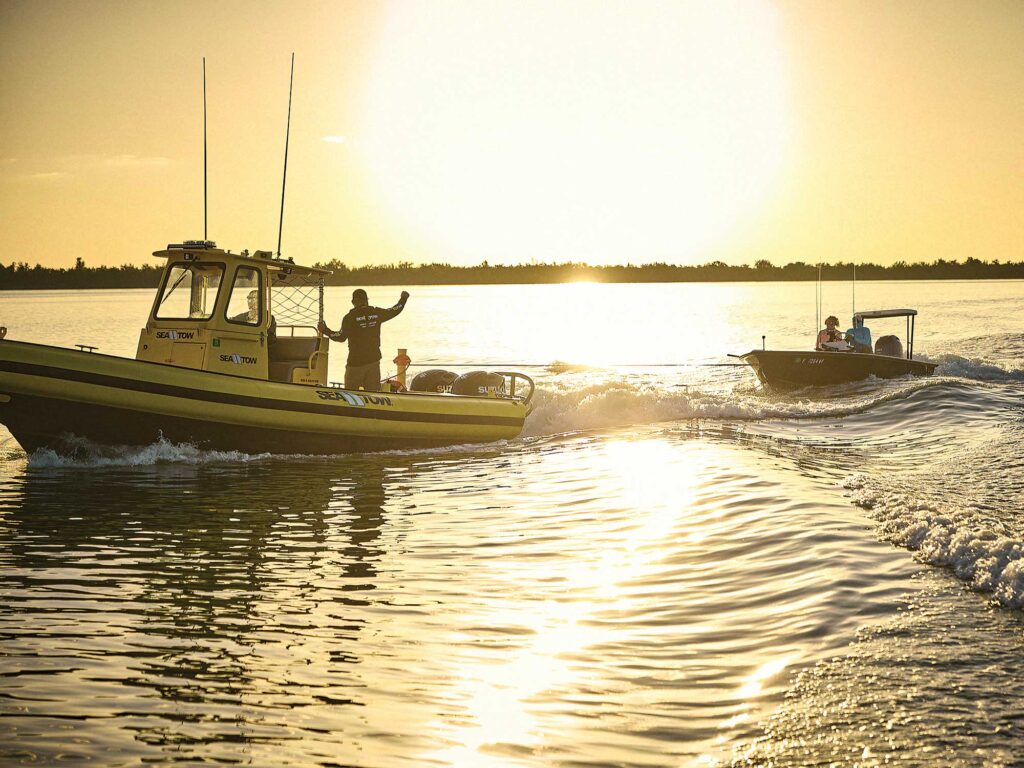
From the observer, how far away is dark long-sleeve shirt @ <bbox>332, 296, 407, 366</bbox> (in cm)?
1603

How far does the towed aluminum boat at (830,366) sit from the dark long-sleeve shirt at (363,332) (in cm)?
1202

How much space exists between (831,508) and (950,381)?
15.2m

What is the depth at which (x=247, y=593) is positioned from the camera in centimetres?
730

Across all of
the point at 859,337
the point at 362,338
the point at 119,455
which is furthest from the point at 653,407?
the point at 119,455

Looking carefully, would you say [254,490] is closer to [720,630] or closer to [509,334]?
[720,630]

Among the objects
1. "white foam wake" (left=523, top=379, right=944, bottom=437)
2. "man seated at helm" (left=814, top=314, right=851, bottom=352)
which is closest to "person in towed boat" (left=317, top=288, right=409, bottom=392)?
"white foam wake" (left=523, top=379, right=944, bottom=437)

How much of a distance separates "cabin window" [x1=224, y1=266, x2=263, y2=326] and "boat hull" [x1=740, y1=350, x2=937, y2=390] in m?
14.0

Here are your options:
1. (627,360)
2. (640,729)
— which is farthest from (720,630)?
(627,360)

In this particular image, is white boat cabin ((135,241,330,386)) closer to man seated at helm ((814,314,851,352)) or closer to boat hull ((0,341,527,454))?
boat hull ((0,341,527,454))

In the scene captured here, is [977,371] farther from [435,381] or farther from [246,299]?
[246,299]

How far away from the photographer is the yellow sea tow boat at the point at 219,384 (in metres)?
13.7

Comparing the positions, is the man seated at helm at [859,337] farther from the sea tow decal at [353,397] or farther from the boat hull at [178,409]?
the sea tow decal at [353,397]

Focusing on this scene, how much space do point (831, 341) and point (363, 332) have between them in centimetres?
1374

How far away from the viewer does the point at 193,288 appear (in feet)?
49.2
